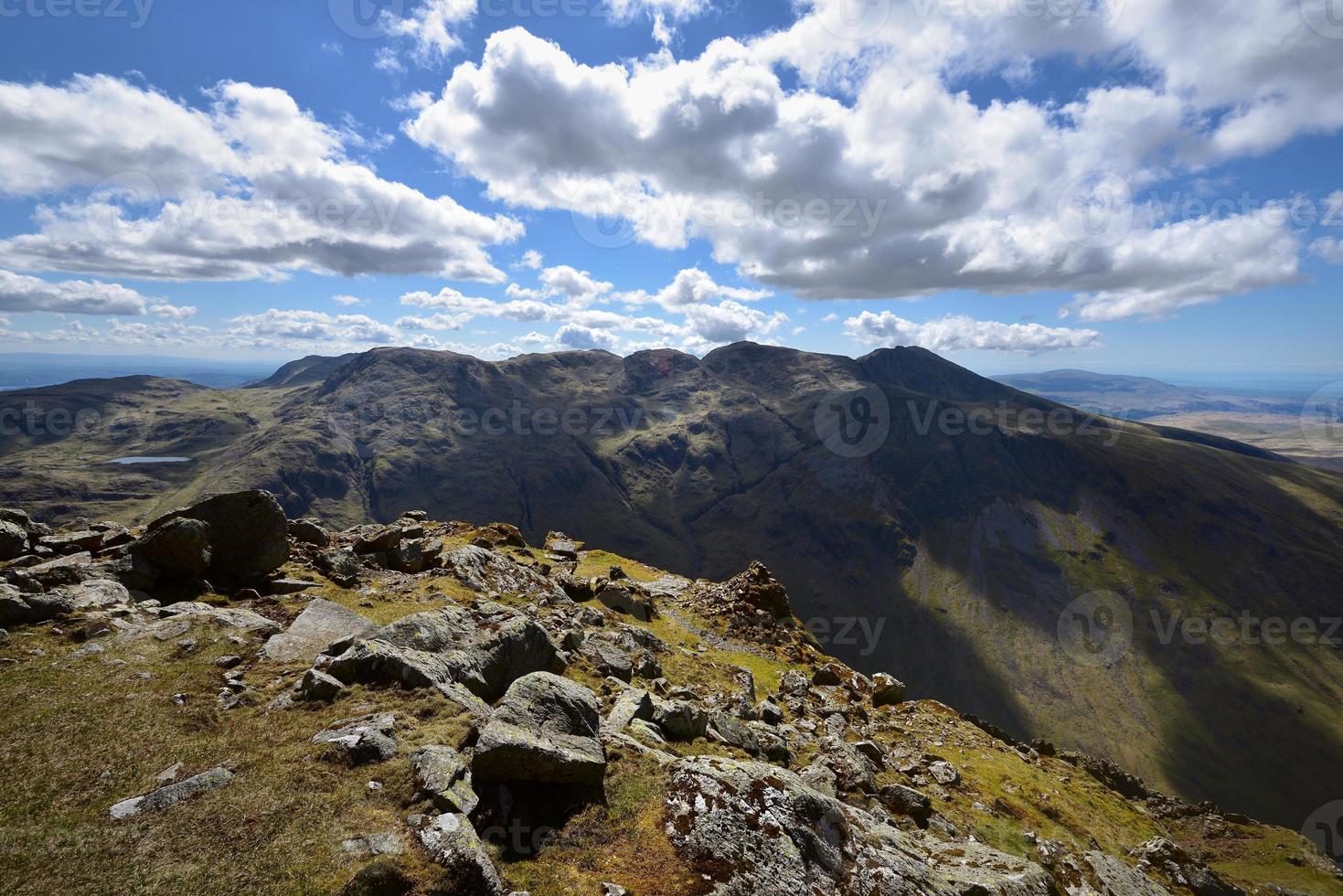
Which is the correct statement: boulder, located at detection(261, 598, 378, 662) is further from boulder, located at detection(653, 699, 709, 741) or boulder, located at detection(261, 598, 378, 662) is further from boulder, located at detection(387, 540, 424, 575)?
boulder, located at detection(387, 540, 424, 575)

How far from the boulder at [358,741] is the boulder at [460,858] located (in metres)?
3.56

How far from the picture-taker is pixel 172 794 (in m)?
12.8

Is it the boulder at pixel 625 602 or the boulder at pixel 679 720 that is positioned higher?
the boulder at pixel 679 720

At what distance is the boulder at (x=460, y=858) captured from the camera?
11305mm

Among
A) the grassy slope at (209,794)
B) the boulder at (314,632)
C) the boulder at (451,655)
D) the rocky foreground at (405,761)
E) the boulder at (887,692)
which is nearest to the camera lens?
the grassy slope at (209,794)

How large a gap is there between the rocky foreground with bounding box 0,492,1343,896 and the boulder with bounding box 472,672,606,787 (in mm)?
75

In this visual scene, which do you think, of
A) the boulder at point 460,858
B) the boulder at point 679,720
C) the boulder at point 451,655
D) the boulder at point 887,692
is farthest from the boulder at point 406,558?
the boulder at point 887,692

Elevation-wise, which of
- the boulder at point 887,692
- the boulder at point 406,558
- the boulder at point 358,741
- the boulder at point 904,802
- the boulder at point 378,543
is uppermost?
the boulder at point 358,741

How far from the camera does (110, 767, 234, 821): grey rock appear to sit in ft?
39.8

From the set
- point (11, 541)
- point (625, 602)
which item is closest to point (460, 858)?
point (11, 541)

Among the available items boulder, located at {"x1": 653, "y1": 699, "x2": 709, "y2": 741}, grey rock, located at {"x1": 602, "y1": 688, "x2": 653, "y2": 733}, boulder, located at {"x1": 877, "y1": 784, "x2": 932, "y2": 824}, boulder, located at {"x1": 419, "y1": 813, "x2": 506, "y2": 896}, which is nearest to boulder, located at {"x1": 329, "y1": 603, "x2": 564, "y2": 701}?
grey rock, located at {"x1": 602, "y1": 688, "x2": 653, "y2": 733}

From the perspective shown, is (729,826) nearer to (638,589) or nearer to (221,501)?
(221,501)

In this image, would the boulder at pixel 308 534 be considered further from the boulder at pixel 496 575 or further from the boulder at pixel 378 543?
the boulder at pixel 496 575

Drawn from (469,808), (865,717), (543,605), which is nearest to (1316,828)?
(865,717)
